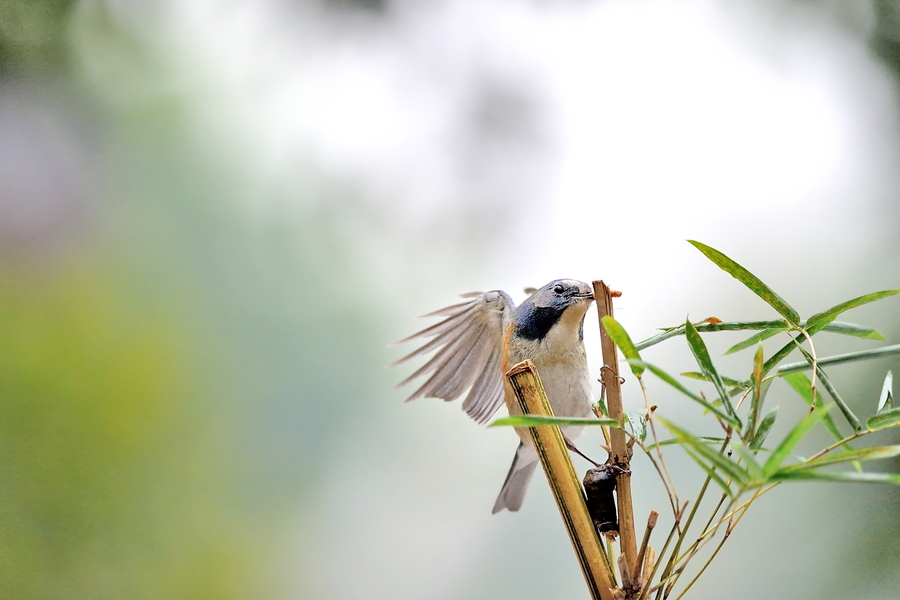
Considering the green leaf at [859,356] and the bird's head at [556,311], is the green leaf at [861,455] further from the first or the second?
the bird's head at [556,311]

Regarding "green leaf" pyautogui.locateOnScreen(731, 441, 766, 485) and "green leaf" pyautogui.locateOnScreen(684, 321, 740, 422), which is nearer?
"green leaf" pyautogui.locateOnScreen(731, 441, 766, 485)

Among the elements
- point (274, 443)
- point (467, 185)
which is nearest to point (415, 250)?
point (467, 185)

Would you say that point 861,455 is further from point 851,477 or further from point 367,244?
point 367,244

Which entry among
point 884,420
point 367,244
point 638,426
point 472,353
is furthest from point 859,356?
point 367,244

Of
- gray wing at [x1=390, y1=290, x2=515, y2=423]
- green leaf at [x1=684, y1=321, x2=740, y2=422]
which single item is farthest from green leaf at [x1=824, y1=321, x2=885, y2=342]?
gray wing at [x1=390, y1=290, x2=515, y2=423]

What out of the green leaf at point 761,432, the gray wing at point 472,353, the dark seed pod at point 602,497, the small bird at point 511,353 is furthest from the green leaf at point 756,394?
the gray wing at point 472,353

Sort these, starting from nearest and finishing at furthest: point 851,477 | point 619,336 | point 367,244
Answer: point 851,477 < point 619,336 < point 367,244

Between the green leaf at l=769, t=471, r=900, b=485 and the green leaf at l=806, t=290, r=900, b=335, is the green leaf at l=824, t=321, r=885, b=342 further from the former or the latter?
the green leaf at l=769, t=471, r=900, b=485

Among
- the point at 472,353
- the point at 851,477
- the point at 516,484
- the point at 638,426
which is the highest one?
the point at 472,353
